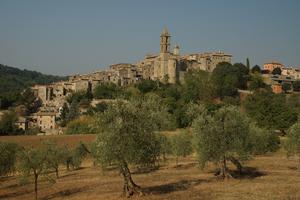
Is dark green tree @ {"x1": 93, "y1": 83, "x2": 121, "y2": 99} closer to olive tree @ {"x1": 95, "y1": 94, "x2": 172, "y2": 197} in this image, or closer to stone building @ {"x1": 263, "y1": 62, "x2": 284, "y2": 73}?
stone building @ {"x1": 263, "y1": 62, "x2": 284, "y2": 73}

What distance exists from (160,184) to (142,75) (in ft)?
403

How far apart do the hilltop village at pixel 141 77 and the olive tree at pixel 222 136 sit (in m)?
88.8

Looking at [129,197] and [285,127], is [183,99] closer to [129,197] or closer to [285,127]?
[285,127]

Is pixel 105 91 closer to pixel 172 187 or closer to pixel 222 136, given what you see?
pixel 222 136

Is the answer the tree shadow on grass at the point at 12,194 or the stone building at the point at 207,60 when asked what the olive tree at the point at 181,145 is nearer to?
the tree shadow on grass at the point at 12,194

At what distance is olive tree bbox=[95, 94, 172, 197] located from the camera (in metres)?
28.4

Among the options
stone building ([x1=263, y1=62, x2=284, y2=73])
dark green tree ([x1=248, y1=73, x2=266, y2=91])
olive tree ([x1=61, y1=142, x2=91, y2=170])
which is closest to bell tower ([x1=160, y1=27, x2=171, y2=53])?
dark green tree ([x1=248, y1=73, x2=266, y2=91])

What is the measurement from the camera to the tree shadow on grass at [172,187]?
31656mm

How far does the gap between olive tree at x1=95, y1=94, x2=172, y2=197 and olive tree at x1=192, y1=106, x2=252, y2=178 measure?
22.2ft

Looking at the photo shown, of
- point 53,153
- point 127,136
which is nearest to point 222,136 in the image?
point 127,136

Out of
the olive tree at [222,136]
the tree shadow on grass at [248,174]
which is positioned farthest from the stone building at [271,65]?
the olive tree at [222,136]

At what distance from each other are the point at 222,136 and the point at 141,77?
120 meters

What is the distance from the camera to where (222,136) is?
1401 inches

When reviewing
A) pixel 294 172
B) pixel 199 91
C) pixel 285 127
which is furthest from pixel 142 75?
pixel 294 172
